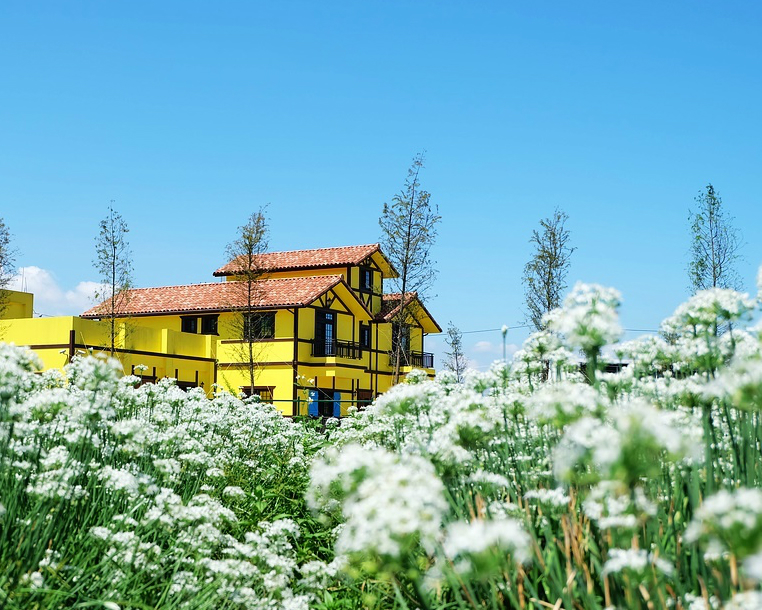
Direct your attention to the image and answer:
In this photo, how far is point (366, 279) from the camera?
1703 inches

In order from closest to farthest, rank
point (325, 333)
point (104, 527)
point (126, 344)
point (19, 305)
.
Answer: point (104, 527)
point (126, 344)
point (19, 305)
point (325, 333)

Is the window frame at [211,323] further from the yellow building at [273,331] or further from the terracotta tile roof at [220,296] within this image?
the terracotta tile roof at [220,296]

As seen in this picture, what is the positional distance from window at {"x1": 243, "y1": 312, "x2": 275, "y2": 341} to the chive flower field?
2802 centimetres

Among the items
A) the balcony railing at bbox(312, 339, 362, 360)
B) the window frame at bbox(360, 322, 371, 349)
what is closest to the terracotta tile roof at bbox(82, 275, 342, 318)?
the balcony railing at bbox(312, 339, 362, 360)

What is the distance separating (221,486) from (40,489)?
13.0ft

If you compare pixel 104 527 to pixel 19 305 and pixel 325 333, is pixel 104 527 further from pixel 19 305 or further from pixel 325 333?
pixel 19 305

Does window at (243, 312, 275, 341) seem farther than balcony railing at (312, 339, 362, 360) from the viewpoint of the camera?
No

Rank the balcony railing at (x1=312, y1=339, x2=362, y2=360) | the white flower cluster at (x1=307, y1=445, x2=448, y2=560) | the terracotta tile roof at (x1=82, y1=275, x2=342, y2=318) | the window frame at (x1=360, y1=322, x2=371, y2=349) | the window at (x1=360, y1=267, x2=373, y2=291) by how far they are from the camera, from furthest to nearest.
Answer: the window at (x1=360, y1=267, x2=373, y2=291) < the window frame at (x1=360, y1=322, x2=371, y2=349) < the balcony railing at (x1=312, y1=339, x2=362, y2=360) < the terracotta tile roof at (x1=82, y1=275, x2=342, y2=318) < the white flower cluster at (x1=307, y1=445, x2=448, y2=560)

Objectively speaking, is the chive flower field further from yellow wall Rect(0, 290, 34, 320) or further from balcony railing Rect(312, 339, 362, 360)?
yellow wall Rect(0, 290, 34, 320)

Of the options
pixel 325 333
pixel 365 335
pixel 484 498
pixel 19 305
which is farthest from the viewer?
pixel 365 335

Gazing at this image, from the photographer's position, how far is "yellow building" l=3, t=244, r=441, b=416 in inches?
1211

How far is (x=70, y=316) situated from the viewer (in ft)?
92.4

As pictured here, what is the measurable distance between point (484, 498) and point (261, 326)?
105 ft

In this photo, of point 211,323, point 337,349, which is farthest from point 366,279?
point 211,323
